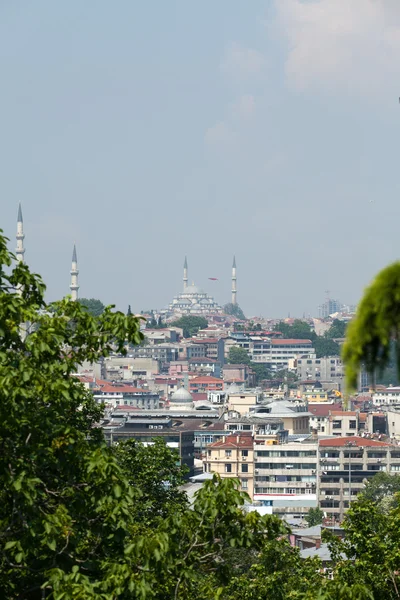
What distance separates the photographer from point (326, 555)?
3541 centimetres

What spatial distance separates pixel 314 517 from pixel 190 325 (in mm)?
115806

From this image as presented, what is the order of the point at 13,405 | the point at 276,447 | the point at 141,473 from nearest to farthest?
the point at 13,405
the point at 141,473
the point at 276,447

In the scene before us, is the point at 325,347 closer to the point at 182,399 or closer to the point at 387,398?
the point at 387,398

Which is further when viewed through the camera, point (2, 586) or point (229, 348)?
point (229, 348)

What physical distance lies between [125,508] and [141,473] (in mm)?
7101

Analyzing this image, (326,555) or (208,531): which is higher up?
(208,531)

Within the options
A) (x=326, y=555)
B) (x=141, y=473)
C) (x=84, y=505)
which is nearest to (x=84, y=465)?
(x=84, y=505)

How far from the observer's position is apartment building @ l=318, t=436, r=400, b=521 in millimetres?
58188

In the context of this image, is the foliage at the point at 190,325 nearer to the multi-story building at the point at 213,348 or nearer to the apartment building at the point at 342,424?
the multi-story building at the point at 213,348

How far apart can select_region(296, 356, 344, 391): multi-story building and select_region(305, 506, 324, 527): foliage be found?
8799 centimetres

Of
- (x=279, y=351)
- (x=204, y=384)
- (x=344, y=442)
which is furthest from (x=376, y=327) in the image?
(x=279, y=351)

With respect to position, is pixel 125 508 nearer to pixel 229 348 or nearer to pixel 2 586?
pixel 2 586

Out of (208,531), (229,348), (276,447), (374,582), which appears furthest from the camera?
(229,348)

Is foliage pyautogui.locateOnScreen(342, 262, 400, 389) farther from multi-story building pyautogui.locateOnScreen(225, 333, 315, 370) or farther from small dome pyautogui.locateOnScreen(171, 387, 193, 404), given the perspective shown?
multi-story building pyautogui.locateOnScreen(225, 333, 315, 370)
